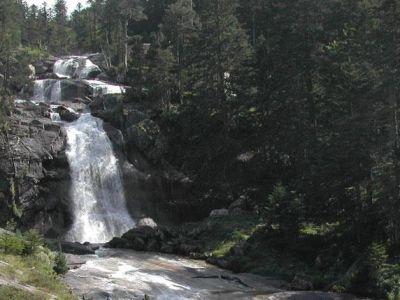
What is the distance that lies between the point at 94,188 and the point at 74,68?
35346mm

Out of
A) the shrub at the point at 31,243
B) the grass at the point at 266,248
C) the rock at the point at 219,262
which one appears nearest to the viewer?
the shrub at the point at 31,243

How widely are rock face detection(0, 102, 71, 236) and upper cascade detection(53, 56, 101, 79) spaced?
28717 millimetres

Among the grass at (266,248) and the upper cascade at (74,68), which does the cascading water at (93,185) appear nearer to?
the grass at (266,248)

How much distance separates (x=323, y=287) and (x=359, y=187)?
8754 mm

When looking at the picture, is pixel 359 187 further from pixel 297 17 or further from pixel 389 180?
pixel 297 17

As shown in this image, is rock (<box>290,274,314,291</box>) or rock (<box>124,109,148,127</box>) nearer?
rock (<box>290,274,314,291</box>)

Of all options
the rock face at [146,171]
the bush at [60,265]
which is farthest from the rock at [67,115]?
the bush at [60,265]

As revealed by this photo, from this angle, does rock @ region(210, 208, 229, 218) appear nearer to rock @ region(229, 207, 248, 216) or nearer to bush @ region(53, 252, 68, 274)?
rock @ region(229, 207, 248, 216)

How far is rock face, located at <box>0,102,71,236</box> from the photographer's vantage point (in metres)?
38.7

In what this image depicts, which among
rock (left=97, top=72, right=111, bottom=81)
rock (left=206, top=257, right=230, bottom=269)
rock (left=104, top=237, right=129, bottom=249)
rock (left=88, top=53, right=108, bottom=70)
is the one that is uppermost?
rock (left=88, top=53, right=108, bottom=70)

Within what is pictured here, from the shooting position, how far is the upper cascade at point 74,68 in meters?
70.4

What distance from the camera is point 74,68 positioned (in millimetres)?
72250

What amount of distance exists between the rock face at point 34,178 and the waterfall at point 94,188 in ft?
3.12

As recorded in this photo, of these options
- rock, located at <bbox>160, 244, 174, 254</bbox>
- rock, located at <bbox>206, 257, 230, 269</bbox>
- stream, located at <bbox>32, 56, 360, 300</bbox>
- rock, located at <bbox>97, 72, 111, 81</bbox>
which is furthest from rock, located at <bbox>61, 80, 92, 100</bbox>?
rock, located at <bbox>206, 257, 230, 269</bbox>
